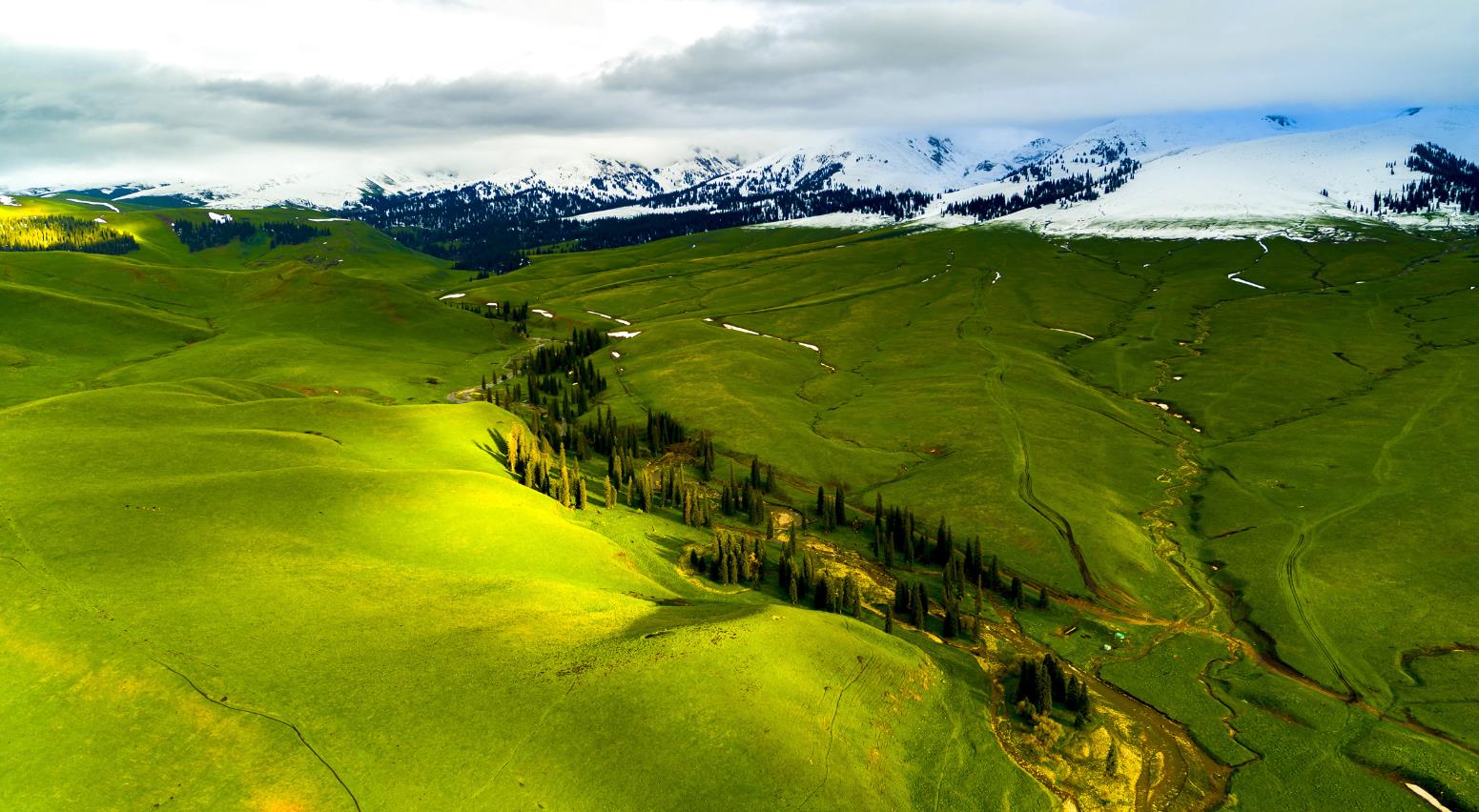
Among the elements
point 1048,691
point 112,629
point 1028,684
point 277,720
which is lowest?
point 1028,684

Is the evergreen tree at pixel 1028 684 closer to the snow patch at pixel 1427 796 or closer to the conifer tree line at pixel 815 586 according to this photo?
the conifer tree line at pixel 815 586

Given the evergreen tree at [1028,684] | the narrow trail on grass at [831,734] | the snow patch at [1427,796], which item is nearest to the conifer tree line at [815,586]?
the narrow trail on grass at [831,734]

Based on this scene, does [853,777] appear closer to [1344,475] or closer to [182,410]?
[182,410]

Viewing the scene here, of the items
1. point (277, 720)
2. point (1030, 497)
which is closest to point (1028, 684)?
point (1030, 497)

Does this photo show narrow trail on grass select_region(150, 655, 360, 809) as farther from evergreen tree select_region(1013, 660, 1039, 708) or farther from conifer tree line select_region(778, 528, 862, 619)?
evergreen tree select_region(1013, 660, 1039, 708)

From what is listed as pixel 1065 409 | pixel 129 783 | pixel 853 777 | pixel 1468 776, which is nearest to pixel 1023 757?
pixel 853 777

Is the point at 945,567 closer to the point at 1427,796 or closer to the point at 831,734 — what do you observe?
the point at 831,734
